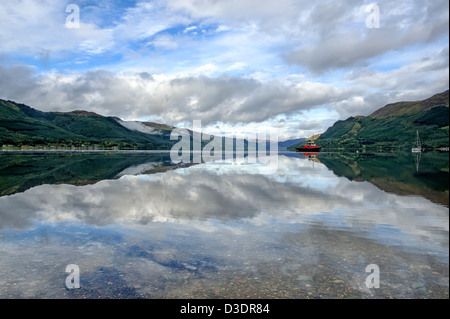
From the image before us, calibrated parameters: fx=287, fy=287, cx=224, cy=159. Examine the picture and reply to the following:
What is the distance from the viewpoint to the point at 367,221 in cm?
1875

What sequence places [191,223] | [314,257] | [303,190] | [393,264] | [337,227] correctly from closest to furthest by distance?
[393,264]
[314,257]
[337,227]
[191,223]
[303,190]

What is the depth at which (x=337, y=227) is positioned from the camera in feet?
56.6

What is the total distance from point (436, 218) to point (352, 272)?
39.4ft

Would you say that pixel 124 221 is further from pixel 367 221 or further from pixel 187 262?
pixel 367 221

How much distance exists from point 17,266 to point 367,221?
19.1 m

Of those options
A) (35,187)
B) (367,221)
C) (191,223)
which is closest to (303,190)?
(367,221)

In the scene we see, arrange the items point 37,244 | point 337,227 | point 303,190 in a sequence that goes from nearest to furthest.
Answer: point 37,244, point 337,227, point 303,190

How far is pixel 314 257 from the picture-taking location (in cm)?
1251

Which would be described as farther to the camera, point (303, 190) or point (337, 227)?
point (303, 190)
